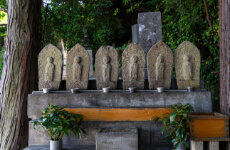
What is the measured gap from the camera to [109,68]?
3.31 meters

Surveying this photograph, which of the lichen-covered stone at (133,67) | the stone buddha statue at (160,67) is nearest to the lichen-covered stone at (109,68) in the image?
the lichen-covered stone at (133,67)

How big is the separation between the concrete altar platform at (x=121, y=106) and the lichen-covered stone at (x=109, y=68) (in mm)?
266

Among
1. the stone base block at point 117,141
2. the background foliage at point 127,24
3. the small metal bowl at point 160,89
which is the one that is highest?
the background foliage at point 127,24

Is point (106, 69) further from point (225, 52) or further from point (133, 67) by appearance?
point (225, 52)

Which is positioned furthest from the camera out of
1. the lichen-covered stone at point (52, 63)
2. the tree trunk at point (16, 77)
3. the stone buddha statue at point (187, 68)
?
the tree trunk at point (16, 77)

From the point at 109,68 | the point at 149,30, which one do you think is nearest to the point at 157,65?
the point at 109,68

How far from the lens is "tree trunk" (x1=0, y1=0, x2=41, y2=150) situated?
3695mm

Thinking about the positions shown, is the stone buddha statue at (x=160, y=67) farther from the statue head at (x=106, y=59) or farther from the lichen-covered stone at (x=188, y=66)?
the statue head at (x=106, y=59)

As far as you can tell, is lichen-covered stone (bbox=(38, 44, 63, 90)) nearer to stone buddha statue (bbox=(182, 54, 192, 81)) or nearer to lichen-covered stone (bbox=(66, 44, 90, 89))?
lichen-covered stone (bbox=(66, 44, 90, 89))

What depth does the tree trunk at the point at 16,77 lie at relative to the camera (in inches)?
145

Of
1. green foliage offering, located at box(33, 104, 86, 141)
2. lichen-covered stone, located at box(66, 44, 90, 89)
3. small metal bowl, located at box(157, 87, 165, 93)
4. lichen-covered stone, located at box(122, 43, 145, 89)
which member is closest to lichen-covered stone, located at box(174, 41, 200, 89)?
small metal bowl, located at box(157, 87, 165, 93)

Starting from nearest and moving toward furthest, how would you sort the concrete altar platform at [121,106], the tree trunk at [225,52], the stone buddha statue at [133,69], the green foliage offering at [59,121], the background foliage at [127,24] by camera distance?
the green foliage offering at [59,121]
the tree trunk at [225,52]
the concrete altar platform at [121,106]
the stone buddha statue at [133,69]
the background foliage at [127,24]

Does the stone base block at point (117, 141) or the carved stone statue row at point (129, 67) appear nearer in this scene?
the stone base block at point (117, 141)

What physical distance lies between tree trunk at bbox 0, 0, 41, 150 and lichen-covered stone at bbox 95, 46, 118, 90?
143 centimetres
